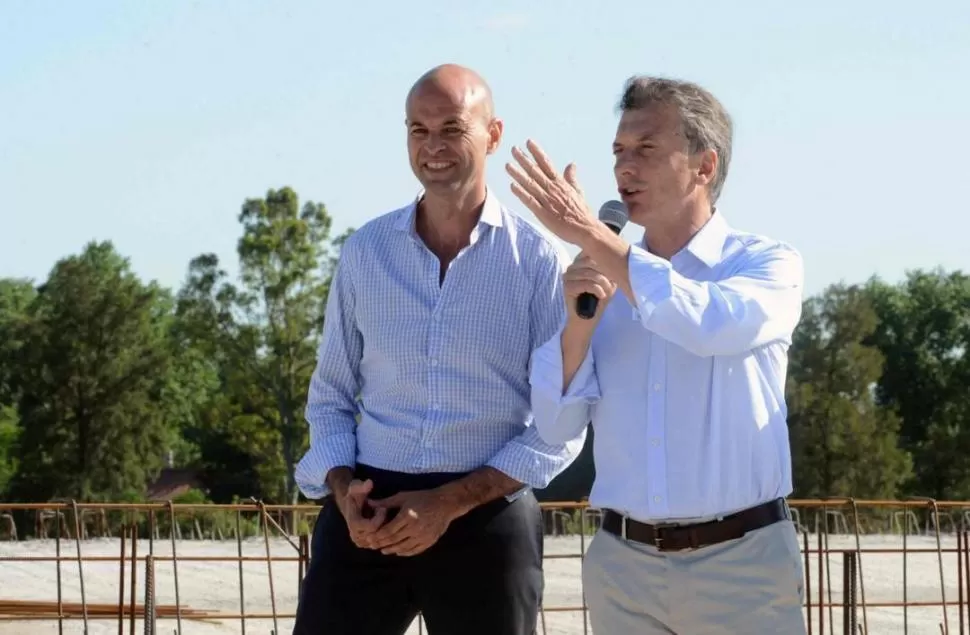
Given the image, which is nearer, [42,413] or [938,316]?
[42,413]

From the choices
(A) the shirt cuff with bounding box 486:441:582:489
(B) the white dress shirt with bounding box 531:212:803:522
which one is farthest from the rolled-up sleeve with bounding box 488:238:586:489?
(B) the white dress shirt with bounding box 531:212:803:522

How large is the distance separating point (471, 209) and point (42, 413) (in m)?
35.1

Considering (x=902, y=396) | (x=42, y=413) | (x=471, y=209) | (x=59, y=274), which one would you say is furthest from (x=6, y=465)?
(x=471, y=209)

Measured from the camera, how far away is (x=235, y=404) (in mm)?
40375

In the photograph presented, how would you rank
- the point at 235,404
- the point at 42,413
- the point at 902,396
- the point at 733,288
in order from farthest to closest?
the point at 902,396 < the point at 235,404 < the point at 42,413 < the point at 733,288

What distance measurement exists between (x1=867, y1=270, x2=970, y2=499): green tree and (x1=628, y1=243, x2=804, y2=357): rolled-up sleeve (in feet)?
130

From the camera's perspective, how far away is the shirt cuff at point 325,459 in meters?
3.83

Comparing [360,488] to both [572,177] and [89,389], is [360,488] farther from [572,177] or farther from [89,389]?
Answer: [89,389]

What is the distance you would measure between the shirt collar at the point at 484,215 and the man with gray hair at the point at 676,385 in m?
0.53

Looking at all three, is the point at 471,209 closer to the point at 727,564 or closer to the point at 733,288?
the point at 733,288

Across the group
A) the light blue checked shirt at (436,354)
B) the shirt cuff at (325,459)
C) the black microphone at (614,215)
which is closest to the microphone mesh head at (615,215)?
the black microphone at (614,215)

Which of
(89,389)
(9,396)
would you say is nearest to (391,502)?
(89,389)

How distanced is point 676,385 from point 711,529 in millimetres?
311

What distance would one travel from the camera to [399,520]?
360cm
